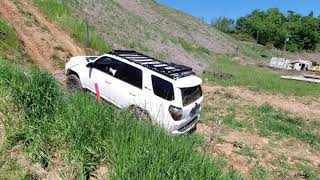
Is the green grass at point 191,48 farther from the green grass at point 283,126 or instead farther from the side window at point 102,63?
the side window at point 102,63

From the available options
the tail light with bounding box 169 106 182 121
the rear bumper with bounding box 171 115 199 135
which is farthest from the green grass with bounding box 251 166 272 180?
the tail light with bounding box 169 106 182 121

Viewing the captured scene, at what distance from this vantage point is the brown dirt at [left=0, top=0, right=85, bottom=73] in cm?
1681

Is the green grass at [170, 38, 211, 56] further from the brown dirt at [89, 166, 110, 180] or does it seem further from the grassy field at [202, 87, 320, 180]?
the brown dirt at [89, 166, 110, 180]

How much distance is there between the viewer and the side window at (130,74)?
10430mm

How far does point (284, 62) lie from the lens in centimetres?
5869

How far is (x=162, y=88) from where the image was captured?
10078 mm

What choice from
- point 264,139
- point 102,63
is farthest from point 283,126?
point 102,63

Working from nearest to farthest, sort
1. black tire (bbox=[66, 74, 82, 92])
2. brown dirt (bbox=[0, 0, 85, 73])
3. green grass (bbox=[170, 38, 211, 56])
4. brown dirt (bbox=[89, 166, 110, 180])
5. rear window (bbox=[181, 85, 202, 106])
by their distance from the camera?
brown dirt (bbox=[89, 166, 110, 180])
rear window (bbox=[181, 85, 202, 106])
black tire (bbox=[66, 74, 82, 92])
brown dirt (bbox=[0, 0, 85, 73])
green grass (bbox=[170, 38, 211, 56])

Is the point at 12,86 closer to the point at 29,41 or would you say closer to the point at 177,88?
the point at 177,88

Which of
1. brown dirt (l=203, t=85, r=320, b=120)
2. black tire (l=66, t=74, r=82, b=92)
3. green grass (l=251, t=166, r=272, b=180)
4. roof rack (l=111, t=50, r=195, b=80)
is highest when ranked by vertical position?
roof rack (l=111, t=50, r=195, b=80)

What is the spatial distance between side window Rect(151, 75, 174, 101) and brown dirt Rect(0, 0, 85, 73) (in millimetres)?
7644

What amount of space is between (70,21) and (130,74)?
1292 cm

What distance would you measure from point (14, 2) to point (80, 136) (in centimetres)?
1543

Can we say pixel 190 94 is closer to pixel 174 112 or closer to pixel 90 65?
pixel 174 112
